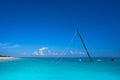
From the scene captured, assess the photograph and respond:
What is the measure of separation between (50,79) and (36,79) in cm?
105

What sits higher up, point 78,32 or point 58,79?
point 78,32

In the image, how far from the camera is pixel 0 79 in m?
15.1

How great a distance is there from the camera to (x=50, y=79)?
51.3 ft

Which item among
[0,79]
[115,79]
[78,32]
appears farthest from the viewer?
[78,32]

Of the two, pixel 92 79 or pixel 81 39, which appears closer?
pixel 92 79

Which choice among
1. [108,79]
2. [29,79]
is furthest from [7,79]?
[108,79]

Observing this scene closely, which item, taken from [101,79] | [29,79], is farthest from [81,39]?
[29,79]

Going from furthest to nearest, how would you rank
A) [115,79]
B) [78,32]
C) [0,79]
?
[78,32]
[115,79]
[0,79]

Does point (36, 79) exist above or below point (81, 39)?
below

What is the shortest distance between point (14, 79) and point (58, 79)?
304cm

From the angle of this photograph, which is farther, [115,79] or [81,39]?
[81,39]

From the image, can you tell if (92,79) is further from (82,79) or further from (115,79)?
(115,79)

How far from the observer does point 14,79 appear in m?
15.5

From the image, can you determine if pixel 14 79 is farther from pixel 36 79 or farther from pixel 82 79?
pixel 82 79
